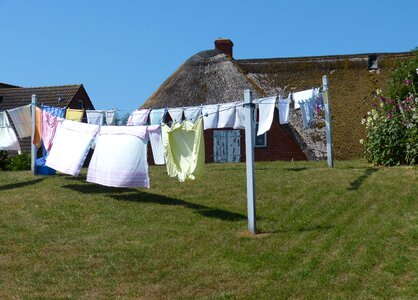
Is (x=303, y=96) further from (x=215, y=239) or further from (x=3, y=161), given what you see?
(x=3, y=161)

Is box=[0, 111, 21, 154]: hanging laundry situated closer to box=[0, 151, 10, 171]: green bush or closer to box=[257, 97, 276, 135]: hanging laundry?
box=[257, 97, 276, 135]: hanging laundry

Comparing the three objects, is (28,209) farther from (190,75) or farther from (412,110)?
(190,75)

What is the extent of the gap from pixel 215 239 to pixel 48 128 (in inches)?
280

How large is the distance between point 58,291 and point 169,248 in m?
2.33

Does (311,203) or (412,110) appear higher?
(412,110)

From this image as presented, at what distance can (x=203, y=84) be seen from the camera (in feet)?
93.1

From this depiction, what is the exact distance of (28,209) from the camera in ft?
40.7

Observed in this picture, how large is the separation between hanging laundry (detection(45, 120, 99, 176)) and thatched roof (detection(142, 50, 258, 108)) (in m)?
13.6

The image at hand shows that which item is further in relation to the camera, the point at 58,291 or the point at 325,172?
the point at 325,172

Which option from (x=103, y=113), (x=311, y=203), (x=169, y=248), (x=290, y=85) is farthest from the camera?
(x=290, y=85)

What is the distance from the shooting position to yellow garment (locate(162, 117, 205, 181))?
11.9 metres

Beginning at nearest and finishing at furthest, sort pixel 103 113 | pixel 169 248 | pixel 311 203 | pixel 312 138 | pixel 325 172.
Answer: pixel 169 248 → pixel 311 203 → pixel 325 172 → pixel 103 113 → pixel 312 138

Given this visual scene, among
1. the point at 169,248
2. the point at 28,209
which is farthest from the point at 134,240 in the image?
the point at 28,209

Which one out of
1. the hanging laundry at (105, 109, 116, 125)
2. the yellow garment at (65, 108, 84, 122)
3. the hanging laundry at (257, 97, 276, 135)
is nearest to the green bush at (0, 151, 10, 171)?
the yellow garment at (65, 108, 84, 122)
